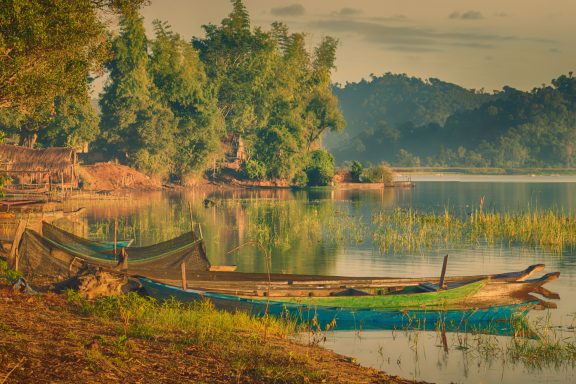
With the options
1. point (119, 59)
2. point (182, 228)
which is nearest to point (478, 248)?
point (182, 228)

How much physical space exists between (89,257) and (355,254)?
41.2 ft

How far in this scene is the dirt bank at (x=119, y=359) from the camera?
9.77 m

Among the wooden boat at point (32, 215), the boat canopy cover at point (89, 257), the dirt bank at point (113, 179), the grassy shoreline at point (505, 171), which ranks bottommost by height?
the boat canopy cover at point (89, 257)

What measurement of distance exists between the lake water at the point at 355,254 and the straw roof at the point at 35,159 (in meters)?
3.41

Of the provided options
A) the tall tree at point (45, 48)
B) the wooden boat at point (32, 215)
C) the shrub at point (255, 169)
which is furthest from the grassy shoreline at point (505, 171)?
the tall tree at point (45, 48)

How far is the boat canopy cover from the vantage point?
2030 cm

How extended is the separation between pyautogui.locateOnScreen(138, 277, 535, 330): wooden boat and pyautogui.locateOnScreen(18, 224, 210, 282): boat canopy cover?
85.4 inches

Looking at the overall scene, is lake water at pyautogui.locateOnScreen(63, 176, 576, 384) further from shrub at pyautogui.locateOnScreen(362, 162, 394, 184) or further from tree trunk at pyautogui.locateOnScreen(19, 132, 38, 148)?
shrub at pyautogui.locateOnScreen(362, 162, 394, 184)

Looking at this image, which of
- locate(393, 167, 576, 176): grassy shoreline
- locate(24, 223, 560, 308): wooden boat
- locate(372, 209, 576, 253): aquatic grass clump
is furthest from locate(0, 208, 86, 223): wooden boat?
locate(393, 167, 576, 176): grassy shoreline

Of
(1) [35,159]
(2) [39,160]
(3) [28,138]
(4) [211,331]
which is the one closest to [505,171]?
(3) [28,138]

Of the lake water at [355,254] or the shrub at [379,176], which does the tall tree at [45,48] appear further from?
the shrub at [379,176]

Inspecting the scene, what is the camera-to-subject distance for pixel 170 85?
7831 cm

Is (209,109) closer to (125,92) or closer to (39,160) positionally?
(125,92)

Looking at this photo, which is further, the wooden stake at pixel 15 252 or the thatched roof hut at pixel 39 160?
the thatched roof hut at pixel 39 160
